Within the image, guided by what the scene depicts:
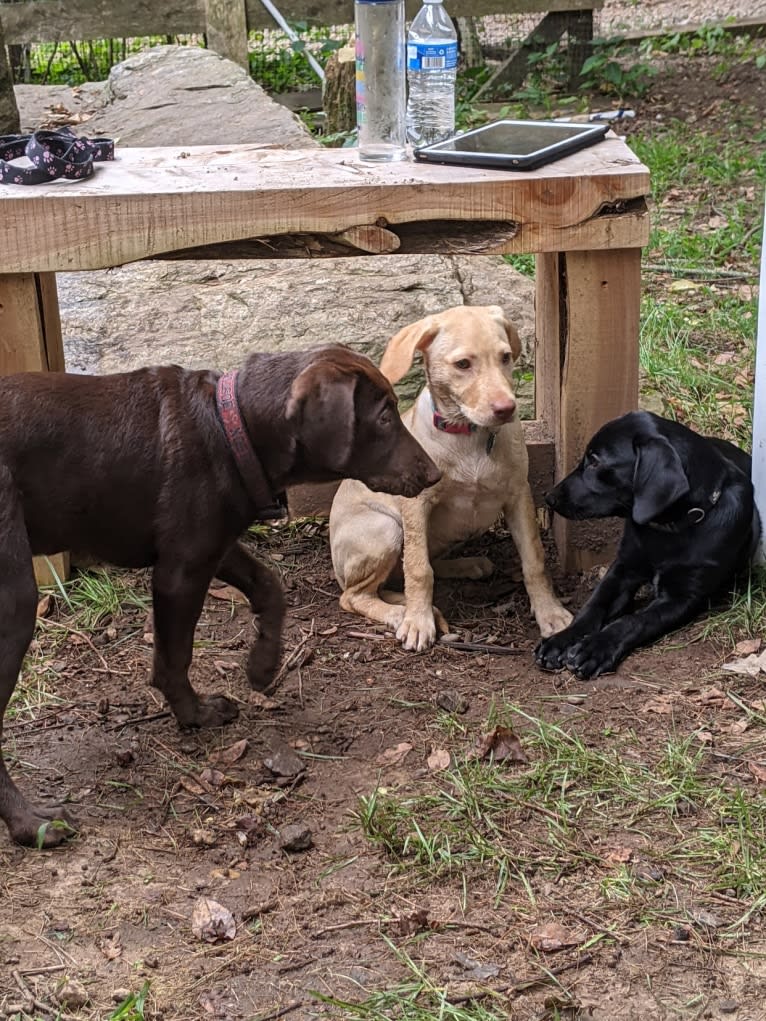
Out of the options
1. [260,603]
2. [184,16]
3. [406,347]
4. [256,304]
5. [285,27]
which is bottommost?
[260,603]

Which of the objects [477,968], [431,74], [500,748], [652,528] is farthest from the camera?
[431,74]

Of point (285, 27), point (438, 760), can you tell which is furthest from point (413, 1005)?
point (285, 27)

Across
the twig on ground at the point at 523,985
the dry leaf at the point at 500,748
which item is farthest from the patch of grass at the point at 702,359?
the twig on ground at the point at 523,985

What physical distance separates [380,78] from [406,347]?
1.16 meters

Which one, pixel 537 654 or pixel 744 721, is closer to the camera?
pixel 744 721

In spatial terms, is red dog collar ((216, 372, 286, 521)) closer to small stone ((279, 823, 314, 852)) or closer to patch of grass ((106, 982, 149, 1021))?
small stone ((279, 823, 314, 852))

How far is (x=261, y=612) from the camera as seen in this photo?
4098 mm

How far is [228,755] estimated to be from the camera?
3.89m

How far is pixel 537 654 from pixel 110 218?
2.11 metres

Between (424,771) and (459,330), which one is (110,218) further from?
(424,771)

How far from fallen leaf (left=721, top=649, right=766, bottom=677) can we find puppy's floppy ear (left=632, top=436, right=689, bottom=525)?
0.56 m

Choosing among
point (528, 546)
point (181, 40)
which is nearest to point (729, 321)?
point (528, 546)

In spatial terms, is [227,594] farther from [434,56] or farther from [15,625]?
[434,56]

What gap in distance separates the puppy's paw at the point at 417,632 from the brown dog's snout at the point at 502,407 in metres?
0.86
